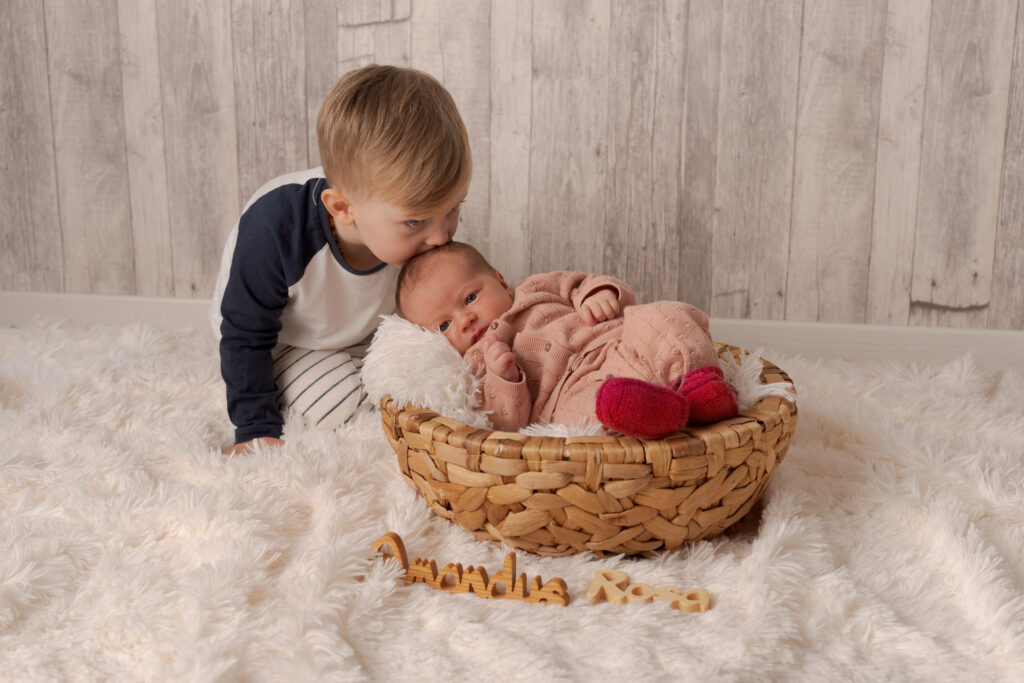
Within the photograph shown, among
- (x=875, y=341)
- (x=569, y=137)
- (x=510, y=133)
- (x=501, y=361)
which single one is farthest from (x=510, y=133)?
(x=875, y=341)

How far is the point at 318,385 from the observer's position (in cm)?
137

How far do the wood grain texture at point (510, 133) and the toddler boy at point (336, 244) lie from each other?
341mm

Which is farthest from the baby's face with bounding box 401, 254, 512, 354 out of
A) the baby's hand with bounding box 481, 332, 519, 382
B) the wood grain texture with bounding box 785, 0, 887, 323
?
the wood grain texture with bounding box 785, 0, 887, 323

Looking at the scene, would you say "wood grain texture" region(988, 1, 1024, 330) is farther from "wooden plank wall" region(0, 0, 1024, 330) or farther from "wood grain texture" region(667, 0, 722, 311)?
"wood grain texture" region(667, 0, 722, 311)

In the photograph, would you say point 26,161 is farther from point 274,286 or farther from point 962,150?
point 962,150

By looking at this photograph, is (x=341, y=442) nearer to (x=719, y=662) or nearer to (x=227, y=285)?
(x=227, y=285)

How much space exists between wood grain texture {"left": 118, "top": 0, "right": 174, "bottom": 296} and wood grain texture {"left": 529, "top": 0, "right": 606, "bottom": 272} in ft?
2.57

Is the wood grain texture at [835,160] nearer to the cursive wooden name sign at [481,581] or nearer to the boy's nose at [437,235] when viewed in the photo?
the boy's nose at [437,235]

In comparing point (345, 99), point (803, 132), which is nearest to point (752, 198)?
point (803, 132)

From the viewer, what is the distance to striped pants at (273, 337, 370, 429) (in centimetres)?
135

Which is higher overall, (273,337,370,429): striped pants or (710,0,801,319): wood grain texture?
(710,0,801,319): wood grain texture

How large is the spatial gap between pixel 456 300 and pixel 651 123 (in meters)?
0.63

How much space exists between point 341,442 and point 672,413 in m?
0.56

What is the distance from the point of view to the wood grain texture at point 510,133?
1.60 m
